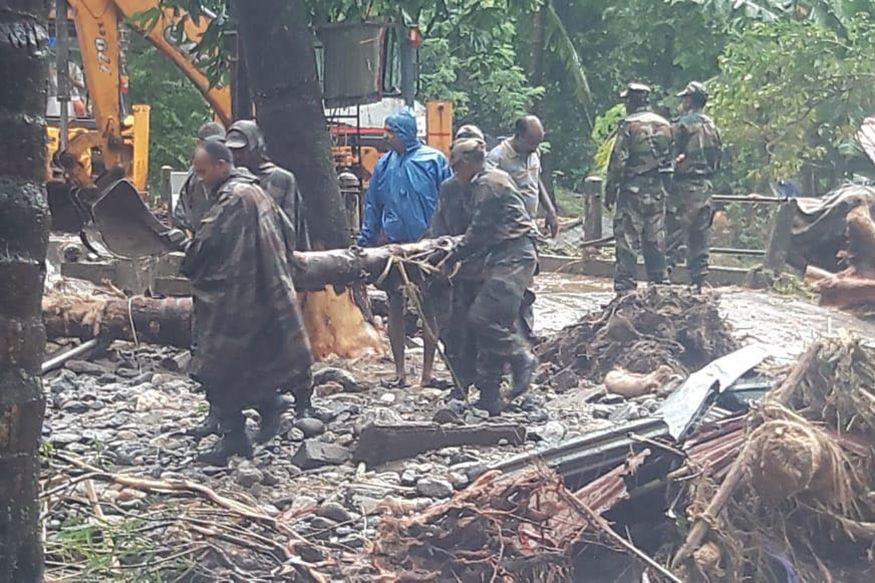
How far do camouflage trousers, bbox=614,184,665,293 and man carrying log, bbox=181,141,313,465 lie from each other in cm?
531

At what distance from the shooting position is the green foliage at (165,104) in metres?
24.0

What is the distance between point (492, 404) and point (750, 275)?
737 cm

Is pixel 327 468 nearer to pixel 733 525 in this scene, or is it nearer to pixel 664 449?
pixel 664 449

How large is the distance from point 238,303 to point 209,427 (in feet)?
2.84

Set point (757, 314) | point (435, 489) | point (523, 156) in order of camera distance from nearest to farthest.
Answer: point (435, 489) < point (523, 156) < point (757, 314)

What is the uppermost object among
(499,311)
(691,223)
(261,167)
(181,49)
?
(181,49)

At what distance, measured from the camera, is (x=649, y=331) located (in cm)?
962

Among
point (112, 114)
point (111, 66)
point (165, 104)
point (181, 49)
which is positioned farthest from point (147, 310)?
point (165, 104)

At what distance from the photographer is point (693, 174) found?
40.3 feet

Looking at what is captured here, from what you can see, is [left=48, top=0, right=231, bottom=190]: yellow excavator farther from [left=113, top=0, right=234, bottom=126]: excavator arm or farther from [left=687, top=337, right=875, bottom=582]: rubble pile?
[left=687, top=337, right=875, bottom=582]: rubble pile

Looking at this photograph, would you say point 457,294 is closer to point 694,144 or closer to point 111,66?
point 694,144

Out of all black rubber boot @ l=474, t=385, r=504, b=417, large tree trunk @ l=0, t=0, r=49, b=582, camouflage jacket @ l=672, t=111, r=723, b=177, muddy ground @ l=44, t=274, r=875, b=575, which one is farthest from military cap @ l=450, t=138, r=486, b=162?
large tree trunk @ l=0, t=0, r=49, b=582

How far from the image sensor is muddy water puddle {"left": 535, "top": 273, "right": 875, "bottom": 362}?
1126cm

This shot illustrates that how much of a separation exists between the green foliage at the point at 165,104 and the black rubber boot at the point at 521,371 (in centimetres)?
1653
